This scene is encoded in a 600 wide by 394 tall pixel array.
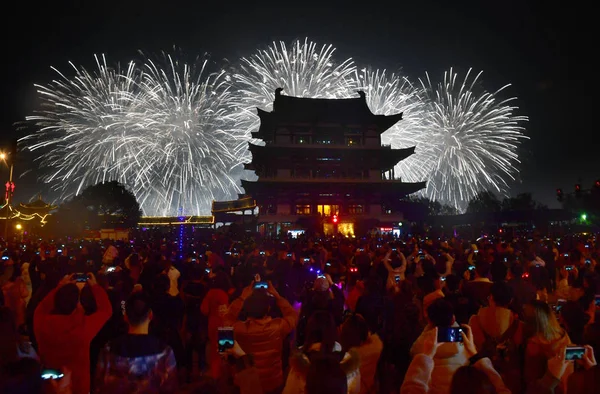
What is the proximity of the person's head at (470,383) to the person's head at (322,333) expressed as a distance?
105 cm

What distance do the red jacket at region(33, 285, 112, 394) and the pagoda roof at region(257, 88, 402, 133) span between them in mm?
34650

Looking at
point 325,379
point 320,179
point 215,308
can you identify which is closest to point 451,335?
point 325,379

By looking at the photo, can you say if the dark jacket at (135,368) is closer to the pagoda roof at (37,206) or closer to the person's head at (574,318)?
the person's head at (574,318)

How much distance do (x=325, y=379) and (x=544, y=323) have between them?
223 centimetres

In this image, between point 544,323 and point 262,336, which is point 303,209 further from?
point 544,323

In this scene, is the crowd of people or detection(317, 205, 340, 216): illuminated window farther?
detection(317, 205, 340, 216): illuminated window

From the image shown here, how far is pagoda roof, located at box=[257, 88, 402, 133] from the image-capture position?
37375mm

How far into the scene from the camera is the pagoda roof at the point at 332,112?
1471 inches

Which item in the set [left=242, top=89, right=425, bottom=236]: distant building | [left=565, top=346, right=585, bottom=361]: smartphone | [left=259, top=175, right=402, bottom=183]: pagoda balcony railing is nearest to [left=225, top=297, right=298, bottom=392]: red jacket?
[left=565, top=346, right=585, bottom=361]: smartphone

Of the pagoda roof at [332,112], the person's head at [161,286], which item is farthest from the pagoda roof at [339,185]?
the person's head at [161,286]

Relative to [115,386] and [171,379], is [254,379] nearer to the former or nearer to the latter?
[171,379]

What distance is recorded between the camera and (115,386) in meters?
2.69

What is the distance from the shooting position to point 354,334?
3.06m

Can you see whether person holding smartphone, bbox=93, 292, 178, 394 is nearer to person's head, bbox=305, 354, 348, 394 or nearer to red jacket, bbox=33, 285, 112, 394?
red jacket, bbox=33, 285, 112, 394
